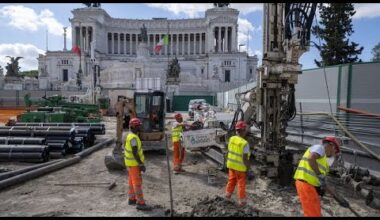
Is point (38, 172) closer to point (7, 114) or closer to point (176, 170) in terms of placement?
point (176, 170)

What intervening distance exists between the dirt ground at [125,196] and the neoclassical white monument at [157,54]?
52828 mm

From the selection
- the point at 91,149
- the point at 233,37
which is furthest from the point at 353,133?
the point at 233,37

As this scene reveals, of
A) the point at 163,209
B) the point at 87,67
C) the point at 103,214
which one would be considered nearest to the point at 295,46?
the point at 163,209

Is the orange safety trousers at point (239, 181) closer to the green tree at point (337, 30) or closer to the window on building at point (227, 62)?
the green tree at point (337, 30)

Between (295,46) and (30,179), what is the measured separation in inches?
315

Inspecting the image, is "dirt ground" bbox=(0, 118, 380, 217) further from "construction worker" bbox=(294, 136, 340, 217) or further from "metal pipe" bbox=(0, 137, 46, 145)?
"construction worker" bbox=(294, 136, 340, 217)

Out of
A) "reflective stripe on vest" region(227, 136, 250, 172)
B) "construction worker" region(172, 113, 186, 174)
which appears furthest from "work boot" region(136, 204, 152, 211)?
"construction worker" region(172, 113, 186, 174)

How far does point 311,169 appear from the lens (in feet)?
16.4

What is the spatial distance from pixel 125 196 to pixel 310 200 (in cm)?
442

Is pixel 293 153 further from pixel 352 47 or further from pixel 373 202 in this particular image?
pixel 352 47

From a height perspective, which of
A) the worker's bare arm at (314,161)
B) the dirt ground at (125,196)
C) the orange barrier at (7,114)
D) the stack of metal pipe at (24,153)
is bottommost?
the dirt ground at (125,196)

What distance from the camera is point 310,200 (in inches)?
197

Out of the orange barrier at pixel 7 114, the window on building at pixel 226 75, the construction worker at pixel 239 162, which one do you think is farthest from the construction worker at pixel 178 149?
the window on building at pixel 226 75

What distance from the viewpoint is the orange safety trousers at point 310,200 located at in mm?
4973
